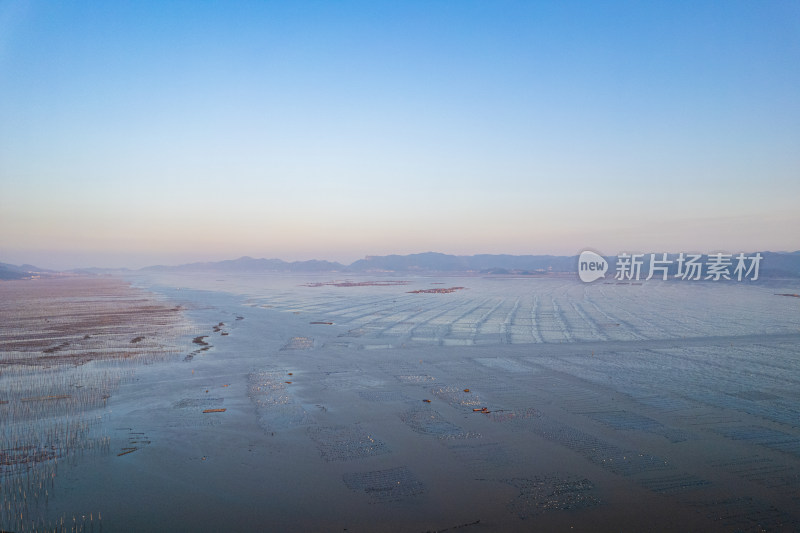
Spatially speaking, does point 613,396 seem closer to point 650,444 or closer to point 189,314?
point 650,444

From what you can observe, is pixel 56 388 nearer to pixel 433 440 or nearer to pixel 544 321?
pixel 433 440

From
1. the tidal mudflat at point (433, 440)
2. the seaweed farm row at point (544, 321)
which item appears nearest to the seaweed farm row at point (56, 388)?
the tidal mudflat at point (433, 440)

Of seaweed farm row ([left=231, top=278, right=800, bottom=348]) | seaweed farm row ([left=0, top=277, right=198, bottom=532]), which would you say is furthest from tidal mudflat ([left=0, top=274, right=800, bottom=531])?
seaweed farm row ([left=231, top=278, right=800, bottom=348])

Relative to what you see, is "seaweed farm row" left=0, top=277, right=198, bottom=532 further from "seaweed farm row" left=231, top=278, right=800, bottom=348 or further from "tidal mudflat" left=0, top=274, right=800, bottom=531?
"seaweed farm row" left=231, top=278, right=800, bottom=348

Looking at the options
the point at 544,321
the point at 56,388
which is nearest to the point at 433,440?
the point at 56,388

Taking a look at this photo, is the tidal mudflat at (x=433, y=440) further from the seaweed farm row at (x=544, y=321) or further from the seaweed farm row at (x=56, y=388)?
the seaweed farm row at (x=544, y=321)

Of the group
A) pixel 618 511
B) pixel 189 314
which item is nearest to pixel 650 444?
pixel 618 511
